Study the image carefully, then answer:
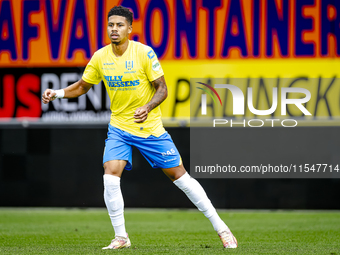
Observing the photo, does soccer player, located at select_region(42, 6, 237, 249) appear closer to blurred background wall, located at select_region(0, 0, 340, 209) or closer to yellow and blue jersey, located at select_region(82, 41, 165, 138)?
yellow and blue jersey, located at select_region(82, 41, 165, 138)

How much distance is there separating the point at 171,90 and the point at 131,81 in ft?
13.7

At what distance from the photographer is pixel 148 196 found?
9203mm

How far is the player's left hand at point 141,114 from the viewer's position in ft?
15.9

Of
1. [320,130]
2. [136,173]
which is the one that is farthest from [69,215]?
[320,130]

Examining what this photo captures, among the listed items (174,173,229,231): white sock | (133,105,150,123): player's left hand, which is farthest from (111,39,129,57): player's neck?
(174,173,229,231): white sock

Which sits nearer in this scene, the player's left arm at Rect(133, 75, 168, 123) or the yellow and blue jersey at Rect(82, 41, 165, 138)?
the player's left arm at Rect(133, 75, 168, 123)

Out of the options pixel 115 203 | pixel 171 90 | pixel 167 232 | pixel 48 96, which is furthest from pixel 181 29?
pixel 115 203

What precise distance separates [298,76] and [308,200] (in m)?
1.93

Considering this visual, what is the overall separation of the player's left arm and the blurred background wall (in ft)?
13.4

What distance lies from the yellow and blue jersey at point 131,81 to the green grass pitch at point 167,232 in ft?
3.52

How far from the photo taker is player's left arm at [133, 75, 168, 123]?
485 centimetres

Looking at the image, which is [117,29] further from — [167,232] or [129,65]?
[167,232]

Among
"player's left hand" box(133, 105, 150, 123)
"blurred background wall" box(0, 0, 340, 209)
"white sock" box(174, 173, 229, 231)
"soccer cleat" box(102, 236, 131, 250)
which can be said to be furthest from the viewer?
"blurred background wall" box(0, 0, 340, 209)

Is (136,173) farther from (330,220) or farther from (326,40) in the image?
(326,40)
